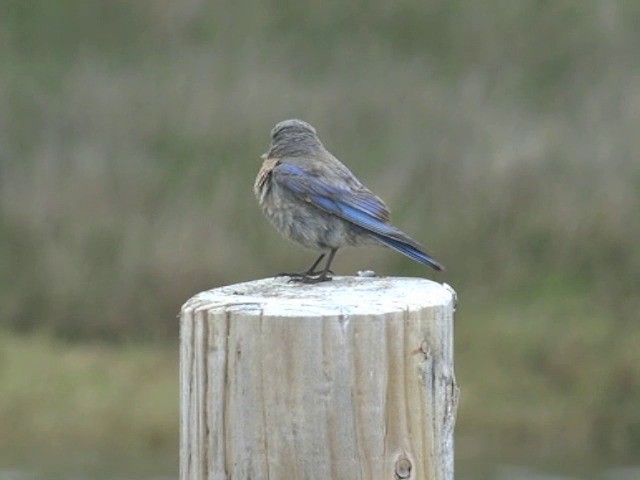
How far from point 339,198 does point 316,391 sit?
2200 millimetres

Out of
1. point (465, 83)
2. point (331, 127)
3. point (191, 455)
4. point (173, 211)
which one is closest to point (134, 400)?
point (173, 211)

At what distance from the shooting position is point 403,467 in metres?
2.78

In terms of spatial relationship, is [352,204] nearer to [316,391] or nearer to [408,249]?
[408,249]

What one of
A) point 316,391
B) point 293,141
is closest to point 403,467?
point 316,391

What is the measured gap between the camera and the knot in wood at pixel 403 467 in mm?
2779

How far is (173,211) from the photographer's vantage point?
11.5 meters

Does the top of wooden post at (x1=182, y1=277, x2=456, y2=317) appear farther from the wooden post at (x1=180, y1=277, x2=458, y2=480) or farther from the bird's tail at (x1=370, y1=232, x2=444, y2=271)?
the bird's tail at (x1=370, y1=232, x2=444, y2=271)

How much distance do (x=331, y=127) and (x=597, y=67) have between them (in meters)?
3.11

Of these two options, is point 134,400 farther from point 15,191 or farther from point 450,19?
point 450,19

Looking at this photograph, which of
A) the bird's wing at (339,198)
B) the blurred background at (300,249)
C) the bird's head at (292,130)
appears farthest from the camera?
the blurred background at (300,249)

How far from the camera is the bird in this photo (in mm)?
4780

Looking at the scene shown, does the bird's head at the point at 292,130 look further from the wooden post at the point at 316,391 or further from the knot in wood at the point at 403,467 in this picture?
the knot in wood at the point at 403,467

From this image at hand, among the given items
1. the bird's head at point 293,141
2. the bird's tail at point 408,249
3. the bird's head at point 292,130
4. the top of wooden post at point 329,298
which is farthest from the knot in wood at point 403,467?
the bird's head at point 292,130

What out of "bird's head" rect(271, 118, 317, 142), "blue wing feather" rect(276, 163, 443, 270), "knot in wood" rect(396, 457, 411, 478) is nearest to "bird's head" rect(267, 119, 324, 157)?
"bird's head" rect(271, 118, 317, 142)
